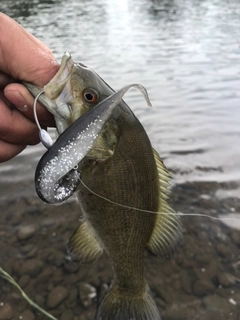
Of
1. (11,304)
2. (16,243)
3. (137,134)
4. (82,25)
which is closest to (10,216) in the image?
(16,243)

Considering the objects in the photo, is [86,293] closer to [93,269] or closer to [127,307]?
[93,269]

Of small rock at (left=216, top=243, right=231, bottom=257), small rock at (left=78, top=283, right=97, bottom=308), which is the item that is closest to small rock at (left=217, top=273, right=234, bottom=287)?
small rock at (left=216, top=243, right=231, bottom=257)

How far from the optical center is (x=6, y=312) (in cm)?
311

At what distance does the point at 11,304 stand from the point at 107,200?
173 cm

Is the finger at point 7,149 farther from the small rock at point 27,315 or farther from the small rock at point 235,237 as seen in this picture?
the small rock at point 235,237

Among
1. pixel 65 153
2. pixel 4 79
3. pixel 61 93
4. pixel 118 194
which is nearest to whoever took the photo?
pixel 65 153

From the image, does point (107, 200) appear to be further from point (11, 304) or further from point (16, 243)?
point (16, 243)

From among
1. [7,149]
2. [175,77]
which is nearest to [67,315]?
[7,149]

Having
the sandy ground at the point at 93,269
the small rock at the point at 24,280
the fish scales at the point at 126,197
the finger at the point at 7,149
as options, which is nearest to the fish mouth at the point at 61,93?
the fish scales at the point at 126,197

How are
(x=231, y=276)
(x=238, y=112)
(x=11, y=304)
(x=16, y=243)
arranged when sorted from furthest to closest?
1. (x=238, y=112)
2. (x=16, y=243)
3. (x=231, y=276)
4. (x=11, y=304)

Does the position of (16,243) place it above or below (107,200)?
below

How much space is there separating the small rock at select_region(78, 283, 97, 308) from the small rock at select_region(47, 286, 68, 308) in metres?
0.13

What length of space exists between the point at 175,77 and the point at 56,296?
7.58 m

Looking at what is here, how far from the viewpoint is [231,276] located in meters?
3.41
